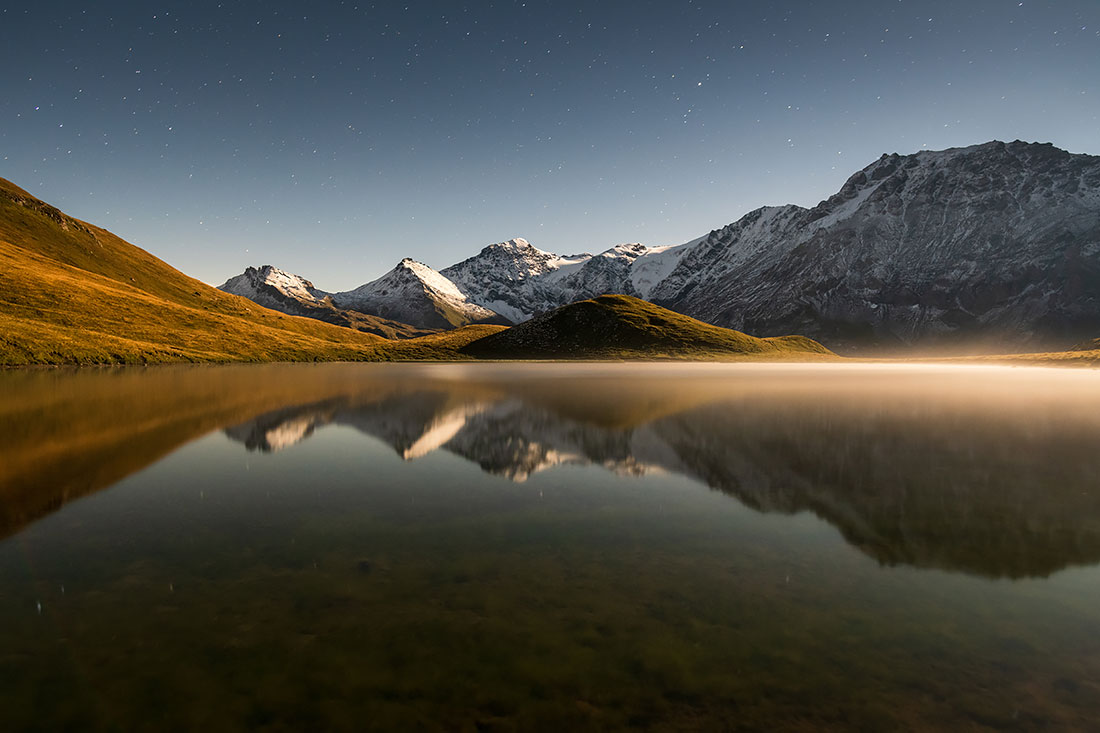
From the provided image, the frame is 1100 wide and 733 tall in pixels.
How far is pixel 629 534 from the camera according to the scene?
1410 centimetres

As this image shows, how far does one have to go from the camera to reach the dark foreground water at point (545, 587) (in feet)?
23.3

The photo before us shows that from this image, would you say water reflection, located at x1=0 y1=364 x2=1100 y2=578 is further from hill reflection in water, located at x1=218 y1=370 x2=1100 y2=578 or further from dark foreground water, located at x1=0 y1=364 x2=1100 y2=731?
dark foreground water, located at x1=0 y1=364 x2=1100 y2=731

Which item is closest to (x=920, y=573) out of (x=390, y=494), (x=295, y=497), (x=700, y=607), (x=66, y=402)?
(x=700, y=607)

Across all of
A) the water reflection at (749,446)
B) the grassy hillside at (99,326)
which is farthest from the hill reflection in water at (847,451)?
the grassy hillside at (99,326)

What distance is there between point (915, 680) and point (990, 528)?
9568mm

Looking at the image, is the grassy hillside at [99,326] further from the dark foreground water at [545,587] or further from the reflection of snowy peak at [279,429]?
the dark foreground water at [545,587]

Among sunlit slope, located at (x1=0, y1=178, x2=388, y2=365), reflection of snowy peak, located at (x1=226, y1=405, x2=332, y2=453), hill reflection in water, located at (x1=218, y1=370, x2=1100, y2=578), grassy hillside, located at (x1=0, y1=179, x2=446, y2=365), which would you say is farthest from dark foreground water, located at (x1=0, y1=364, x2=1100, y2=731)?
sunlit slope, located at (x1=0, y1=178, x2=388, y2=365)

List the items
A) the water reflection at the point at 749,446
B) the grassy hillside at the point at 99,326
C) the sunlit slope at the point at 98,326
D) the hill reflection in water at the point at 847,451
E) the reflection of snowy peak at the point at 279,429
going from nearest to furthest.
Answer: the hill reflection in water at the point at 847,451 → the water reflection at the point at 749,446 → the reflection of snowy peak at the point at 279,429 → the grassy hillside at the point at 99,326 → the sunlit slope at the point at 98,326

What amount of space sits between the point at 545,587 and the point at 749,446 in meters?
18.2

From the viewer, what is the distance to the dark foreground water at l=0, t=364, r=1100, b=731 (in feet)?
23.3

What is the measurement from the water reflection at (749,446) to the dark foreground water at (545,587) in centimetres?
22

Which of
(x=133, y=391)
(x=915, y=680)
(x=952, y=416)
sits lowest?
(x=133, y=391)

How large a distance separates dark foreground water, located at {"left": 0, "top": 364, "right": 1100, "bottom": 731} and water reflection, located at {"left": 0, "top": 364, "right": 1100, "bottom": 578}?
0.72ft

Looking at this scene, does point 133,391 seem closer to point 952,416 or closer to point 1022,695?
point 1022,695
